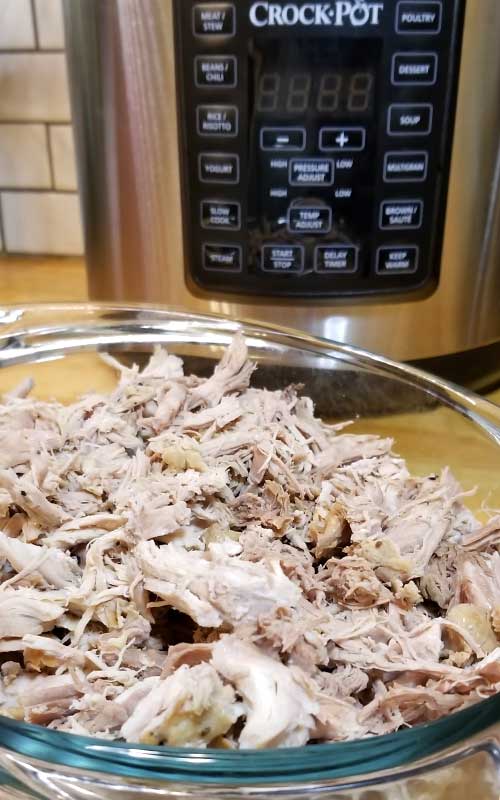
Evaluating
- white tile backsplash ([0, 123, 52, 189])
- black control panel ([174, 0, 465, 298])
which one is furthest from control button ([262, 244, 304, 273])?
white tile backsplash ([0, 123, 52, 189])

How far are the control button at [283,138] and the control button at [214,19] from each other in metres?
0.09

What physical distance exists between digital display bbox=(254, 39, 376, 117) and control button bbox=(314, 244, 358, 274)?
0.38 feet

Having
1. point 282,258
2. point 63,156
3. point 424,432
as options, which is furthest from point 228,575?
point 63,156

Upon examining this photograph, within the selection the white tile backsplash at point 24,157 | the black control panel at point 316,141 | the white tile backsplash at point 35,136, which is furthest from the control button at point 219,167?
the white tile backsplash at point 24,157

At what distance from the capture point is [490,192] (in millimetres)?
731

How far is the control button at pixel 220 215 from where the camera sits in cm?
72

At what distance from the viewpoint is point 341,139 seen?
0.69 meters

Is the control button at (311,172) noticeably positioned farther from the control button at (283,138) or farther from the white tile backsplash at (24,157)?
the white tile backsplash at (24,157)

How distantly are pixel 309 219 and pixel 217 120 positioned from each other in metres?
0.12

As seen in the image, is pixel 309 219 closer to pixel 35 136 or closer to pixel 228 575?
pixel 228 575

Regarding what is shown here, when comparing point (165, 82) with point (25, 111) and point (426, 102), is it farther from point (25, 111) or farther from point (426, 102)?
point (25, 111)

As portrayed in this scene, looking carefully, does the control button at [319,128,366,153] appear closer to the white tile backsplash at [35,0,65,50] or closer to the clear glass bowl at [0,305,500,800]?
the clear glass bowl at [0,305,500,800]

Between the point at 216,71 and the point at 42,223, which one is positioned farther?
the point at 42,223

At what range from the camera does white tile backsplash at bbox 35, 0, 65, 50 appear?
1.15 m
